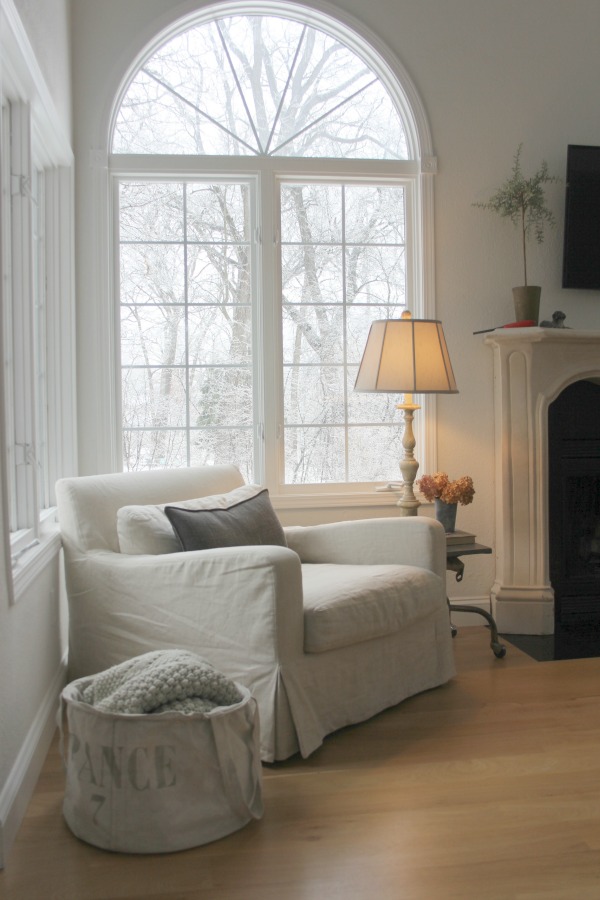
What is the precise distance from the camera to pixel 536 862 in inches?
71.6

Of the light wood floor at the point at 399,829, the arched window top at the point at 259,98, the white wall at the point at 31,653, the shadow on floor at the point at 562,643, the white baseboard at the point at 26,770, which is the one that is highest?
the arched window top at the point at 259,98

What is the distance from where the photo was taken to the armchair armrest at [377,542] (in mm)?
3014

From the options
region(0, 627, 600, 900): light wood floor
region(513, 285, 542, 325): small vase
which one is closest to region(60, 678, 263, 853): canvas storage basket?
region(0, 627, 600, 900): light wood floor

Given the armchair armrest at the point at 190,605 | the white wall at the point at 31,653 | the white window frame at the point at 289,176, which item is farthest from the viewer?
the white window frame at the point at 289,176

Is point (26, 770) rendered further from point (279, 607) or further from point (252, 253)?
point (252, 253)

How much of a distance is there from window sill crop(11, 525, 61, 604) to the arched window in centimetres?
95

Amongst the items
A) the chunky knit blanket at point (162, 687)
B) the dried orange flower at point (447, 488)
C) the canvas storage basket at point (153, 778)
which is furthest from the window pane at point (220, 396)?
the canvas storage basket at point (153, 778)

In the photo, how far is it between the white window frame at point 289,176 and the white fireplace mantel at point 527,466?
342 millimetres

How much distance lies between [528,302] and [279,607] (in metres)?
2.05

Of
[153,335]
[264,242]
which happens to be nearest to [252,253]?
[264,242]

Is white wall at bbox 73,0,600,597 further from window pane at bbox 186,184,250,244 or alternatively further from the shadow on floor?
window pane at bbox 186,184,250,244

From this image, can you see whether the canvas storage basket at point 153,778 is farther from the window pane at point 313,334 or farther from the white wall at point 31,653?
the window pane at point 313,334

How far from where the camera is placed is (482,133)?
386 centimetres

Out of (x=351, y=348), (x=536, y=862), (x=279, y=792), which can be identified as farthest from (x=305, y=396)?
(x=536, y=862)
